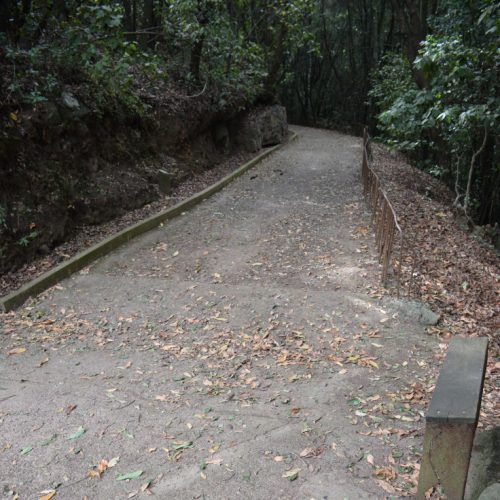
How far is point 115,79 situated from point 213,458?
657cm

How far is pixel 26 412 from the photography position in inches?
168

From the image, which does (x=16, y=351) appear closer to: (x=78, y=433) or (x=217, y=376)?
(x=78, y=433)

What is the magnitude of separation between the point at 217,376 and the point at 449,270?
14.2 feet

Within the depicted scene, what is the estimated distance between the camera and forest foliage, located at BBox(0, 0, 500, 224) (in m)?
7.36

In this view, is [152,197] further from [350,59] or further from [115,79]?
[350,59]

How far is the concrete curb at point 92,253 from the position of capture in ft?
21.1

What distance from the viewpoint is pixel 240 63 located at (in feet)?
47.5

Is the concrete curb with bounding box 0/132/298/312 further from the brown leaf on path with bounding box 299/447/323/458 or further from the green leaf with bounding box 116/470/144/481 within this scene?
the brown leaf on path with bounding box 299/447/323/458

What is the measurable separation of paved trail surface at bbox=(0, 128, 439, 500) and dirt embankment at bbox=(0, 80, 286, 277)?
0.98 meters

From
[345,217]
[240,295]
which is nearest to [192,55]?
[345,217]

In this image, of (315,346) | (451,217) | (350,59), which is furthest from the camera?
(350,59)

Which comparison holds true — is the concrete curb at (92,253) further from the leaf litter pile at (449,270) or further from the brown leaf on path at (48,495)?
the leaf litter pile at (449,270)

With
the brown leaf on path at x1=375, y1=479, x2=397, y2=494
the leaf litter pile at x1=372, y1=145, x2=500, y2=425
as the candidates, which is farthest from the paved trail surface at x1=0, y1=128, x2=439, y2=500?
the leaf litter pile at x1=372, y1=145, x2=500, y2=425

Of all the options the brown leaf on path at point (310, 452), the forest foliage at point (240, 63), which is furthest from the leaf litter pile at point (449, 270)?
the brown leaf on path at point (310, 452)
